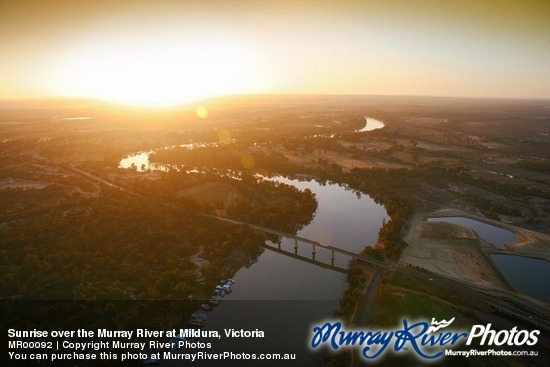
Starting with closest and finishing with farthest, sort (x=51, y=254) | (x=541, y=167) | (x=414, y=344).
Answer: (x=414, y=344) → (x=51, y=254) → (x=541, y=167)

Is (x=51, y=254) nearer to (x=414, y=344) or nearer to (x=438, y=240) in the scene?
(x=414, y=344)

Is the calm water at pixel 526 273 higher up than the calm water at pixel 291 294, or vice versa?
the calm water at pixel 526 273

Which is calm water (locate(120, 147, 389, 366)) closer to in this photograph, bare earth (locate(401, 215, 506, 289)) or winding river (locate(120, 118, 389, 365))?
winding river (locate(120, 118, 389, 365))

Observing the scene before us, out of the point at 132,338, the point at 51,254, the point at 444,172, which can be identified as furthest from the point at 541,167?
the point at 51,254

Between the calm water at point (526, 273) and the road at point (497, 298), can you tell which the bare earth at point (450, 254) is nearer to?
the calm water at point (526, 273)

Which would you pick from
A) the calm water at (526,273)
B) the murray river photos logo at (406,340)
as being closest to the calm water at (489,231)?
the calm water at (526,273)

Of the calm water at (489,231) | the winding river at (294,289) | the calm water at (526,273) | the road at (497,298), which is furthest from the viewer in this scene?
the calm water at (489,231)

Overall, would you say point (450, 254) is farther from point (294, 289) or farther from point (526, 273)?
point (294, 289)
